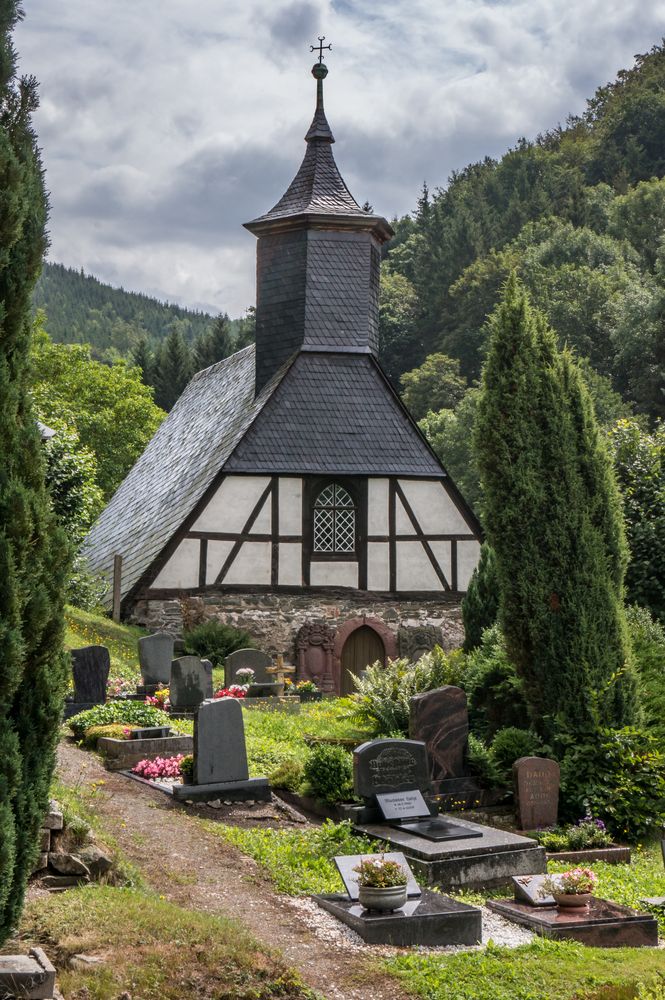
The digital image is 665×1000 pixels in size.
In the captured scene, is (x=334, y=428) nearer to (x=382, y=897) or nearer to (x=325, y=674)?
(x=325, y=674)

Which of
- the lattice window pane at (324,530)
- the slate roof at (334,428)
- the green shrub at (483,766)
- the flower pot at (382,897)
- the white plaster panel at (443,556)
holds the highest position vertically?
the slate roof at (334,428)

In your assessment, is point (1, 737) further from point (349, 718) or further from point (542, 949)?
point (349, 718)

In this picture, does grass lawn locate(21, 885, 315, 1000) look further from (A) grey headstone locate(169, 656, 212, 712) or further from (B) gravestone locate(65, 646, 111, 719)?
(A) grey headstone locate(169, 656, 212, 712)

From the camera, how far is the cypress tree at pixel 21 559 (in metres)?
5.52

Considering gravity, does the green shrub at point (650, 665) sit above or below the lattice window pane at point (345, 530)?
below

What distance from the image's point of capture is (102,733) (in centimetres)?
1297

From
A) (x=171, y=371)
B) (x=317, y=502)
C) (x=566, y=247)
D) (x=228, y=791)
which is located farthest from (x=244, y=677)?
(x=171, y=371)

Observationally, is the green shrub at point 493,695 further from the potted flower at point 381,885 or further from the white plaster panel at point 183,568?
the white plaster panel at point 183,568

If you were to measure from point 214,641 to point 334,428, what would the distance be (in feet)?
17.6

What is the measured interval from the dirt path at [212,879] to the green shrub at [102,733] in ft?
4.05

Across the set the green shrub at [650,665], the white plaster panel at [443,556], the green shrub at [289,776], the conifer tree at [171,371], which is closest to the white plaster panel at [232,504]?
the white plaster panel at [443,556]

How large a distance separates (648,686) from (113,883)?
7194 millimetres

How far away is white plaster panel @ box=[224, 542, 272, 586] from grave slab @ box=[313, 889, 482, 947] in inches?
595

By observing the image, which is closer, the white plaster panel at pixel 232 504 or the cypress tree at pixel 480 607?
the cypress tree at pixel 480 607
